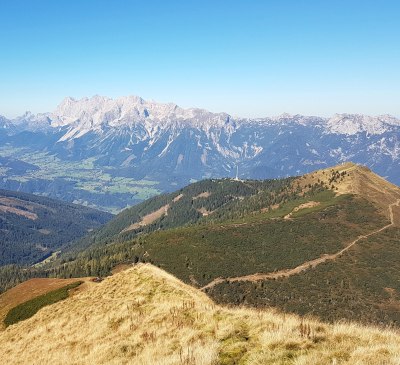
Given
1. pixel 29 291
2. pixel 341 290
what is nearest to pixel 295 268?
pixel 341 290

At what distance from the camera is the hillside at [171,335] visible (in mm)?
16625

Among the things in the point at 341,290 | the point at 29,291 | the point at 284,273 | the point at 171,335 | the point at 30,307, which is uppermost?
the point at 171,335

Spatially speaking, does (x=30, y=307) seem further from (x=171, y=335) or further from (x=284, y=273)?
(x=284, y=273)

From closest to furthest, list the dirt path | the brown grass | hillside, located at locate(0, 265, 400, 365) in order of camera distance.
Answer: hillside, located at locate(0, 265, 400, 365) → the brown grass → the dirt path

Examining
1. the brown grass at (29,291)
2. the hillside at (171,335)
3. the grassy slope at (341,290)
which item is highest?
the hillside at (171,335)

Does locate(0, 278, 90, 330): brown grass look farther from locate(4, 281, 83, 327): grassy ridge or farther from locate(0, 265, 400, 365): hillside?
locate(0, 265, 400, 365): hillside

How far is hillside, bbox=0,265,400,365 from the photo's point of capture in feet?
54.5

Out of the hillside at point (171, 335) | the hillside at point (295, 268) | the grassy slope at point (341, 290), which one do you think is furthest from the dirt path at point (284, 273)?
the hillside at point (171, 335)

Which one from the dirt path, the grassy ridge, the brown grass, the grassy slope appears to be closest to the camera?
the grassy ridge

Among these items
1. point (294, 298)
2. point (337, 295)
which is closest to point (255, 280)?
point (294, 298)

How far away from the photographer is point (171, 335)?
2333 cm

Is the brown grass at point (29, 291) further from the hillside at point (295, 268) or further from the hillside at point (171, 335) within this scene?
the hillside at point (295, 268)

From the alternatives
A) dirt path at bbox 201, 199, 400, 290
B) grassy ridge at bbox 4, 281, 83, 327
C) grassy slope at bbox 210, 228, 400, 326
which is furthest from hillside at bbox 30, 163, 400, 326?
grassy ridge at bbox 4, 281, 83, 327

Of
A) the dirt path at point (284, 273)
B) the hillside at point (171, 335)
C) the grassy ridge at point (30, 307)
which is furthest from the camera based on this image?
the dirt path at point (284, 273)
